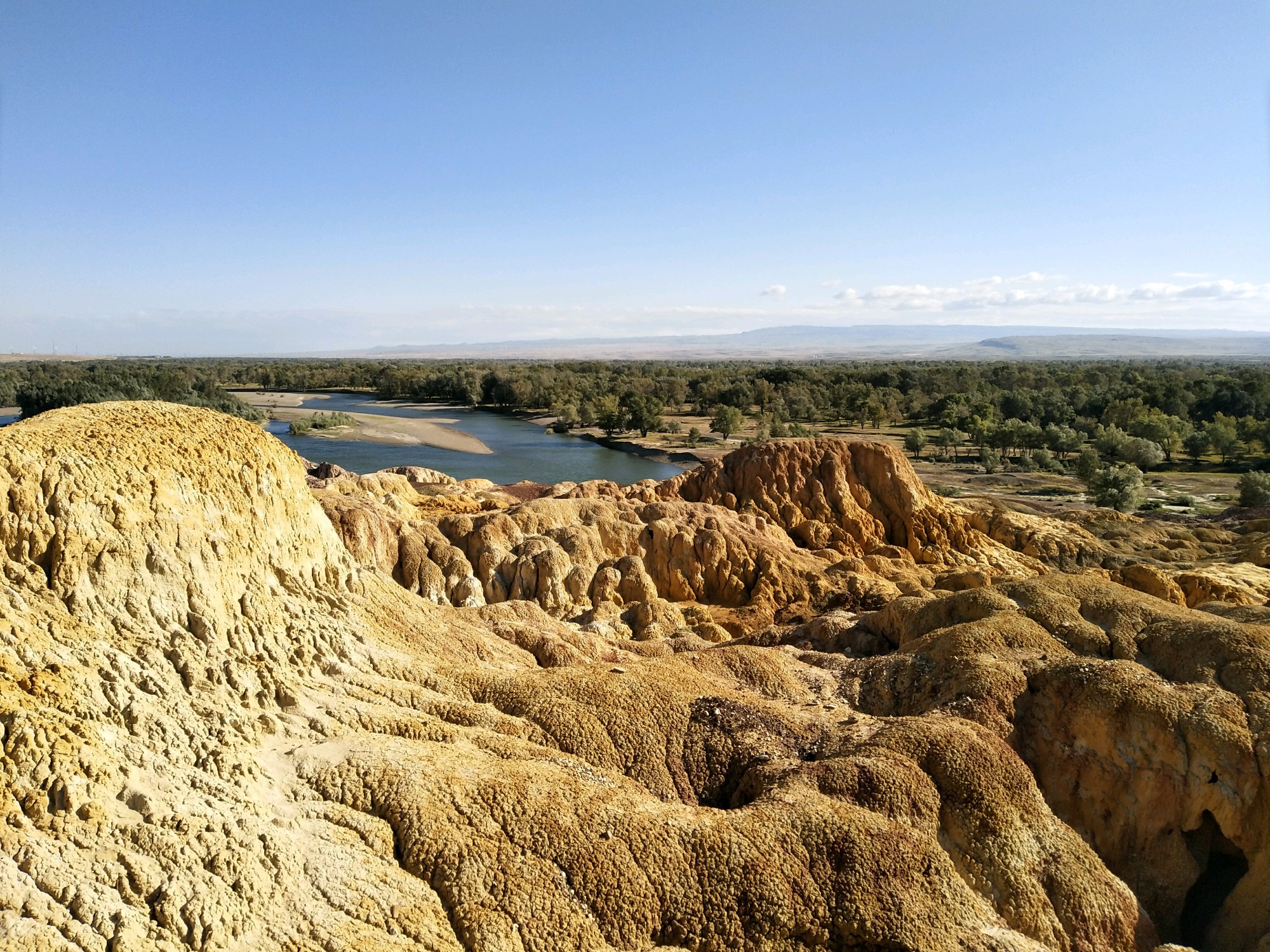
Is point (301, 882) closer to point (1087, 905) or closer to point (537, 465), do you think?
point (1087, 905)

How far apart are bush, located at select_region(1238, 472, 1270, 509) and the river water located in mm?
40670

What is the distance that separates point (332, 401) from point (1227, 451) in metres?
123

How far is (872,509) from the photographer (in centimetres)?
3462

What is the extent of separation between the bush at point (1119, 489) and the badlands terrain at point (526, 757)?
38.5 meters

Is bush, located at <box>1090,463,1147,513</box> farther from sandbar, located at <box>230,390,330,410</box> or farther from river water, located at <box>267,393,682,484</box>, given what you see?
sandbar, located at <box>230,390,330,410</box>

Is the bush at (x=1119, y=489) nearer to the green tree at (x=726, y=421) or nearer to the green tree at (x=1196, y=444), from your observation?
the green tree at (x=1196, y=444)

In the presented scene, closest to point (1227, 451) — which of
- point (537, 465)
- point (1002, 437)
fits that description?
point (1002, 437)

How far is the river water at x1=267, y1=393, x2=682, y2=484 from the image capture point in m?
66.6

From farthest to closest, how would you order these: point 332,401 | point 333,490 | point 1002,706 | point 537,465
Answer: point 332,401, point 537,465, point 333,490, point 1002,706

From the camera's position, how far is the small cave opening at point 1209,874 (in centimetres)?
1244

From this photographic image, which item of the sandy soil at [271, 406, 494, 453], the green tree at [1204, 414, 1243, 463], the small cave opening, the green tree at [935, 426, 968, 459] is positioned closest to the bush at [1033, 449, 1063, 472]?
the green tree at [935, 426, 968, 459]

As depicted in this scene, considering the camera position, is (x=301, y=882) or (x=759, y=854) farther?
(x=759, y=854)

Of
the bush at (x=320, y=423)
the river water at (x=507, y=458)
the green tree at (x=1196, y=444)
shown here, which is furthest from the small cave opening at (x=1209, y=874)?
the bush at (x=320, y=423)

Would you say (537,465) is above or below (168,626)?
below
